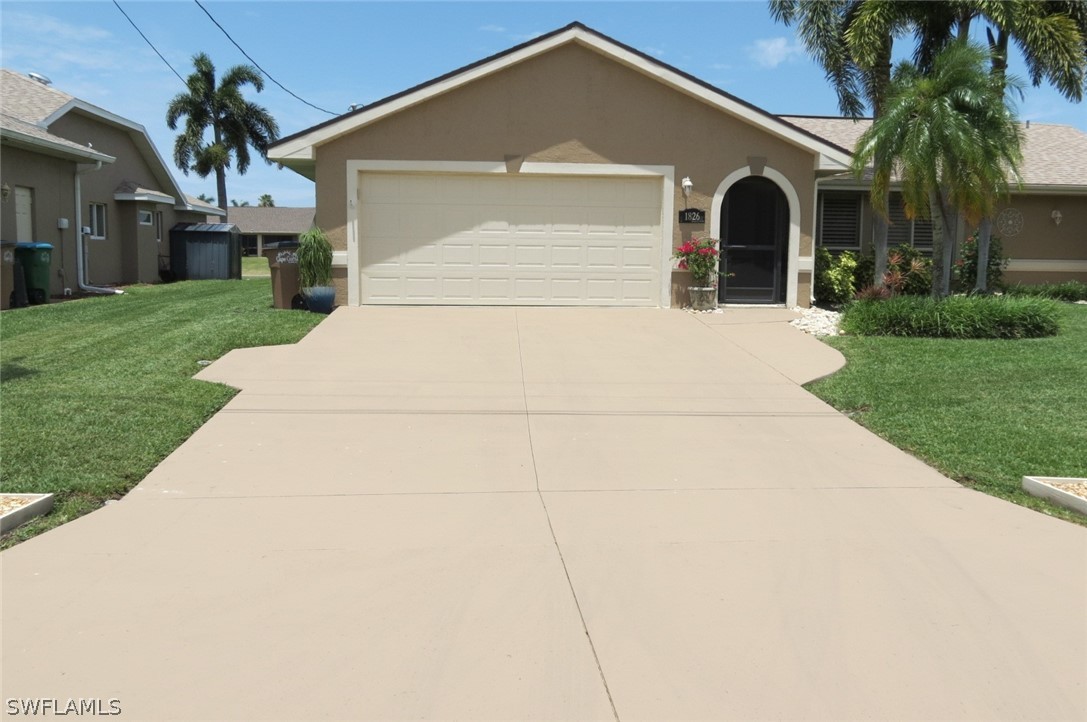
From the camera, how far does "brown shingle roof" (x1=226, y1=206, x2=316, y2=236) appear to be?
235 feet

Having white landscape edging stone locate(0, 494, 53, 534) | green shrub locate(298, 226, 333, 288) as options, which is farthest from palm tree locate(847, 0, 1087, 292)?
white landscape edging stone locate(0, 494, 53, 534)

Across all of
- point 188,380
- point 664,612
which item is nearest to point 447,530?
point 664,612

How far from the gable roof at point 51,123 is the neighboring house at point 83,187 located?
0.03 meters

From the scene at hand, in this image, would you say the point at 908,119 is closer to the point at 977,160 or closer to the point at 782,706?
the point at 977,160

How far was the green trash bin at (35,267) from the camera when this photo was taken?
17.3 metres

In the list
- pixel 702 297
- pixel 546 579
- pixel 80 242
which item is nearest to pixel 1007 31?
pixel 702 297

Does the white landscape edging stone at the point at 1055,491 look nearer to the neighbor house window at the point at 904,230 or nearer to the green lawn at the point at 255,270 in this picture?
the neighbor house window at the point at 904,230

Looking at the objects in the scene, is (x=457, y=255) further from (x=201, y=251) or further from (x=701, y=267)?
(x=201, y=251)

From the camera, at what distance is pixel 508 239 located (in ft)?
50.1

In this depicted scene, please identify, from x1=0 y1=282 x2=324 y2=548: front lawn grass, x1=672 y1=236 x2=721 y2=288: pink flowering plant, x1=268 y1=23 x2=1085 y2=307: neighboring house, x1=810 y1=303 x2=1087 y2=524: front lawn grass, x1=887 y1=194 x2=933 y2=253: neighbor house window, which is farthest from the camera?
x1=887 y1=194 x2=933 y2=253: neighbor house window

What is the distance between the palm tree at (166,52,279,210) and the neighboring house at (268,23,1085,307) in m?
32.0

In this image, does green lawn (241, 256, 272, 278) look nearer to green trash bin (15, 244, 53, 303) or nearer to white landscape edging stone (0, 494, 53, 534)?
green trash bin (15, 244, 53, 303)

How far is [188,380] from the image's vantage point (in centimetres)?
943

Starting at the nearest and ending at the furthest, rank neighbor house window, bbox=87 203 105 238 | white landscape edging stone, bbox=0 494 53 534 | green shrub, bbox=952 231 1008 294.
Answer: white landscape edging stone, bbox=0 494 53 534 → green shrub, bbox=952 231 1008 294 → neighbor house window, bbox=87 203 105 238
